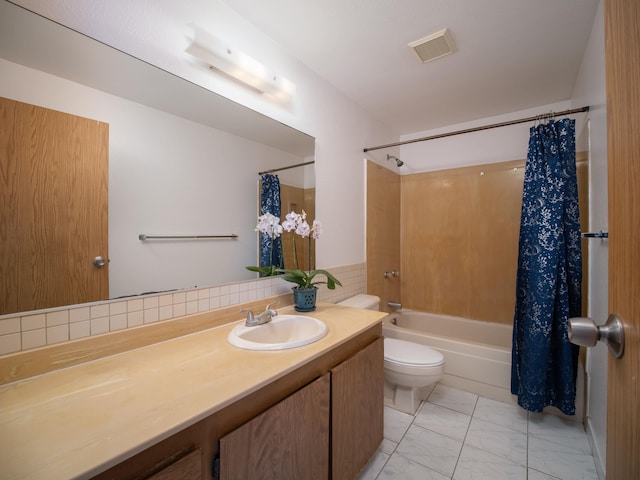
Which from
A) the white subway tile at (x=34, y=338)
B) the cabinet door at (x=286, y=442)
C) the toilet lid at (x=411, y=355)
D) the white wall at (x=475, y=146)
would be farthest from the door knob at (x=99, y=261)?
the white wall at (x=475, y=146)

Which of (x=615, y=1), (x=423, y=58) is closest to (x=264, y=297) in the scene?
(x=615, y=1)

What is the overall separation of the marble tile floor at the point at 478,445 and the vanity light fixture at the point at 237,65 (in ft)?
7.02

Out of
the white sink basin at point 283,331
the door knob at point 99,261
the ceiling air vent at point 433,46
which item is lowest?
the white sink basin at point 283,331

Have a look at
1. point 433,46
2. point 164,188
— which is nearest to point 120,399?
point 164,188

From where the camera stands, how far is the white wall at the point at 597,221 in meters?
1.39

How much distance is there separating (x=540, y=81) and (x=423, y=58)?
3.44ft

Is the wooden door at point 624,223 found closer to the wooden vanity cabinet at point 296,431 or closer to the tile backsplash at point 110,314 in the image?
the wooden vanity cabinet at point 296,431

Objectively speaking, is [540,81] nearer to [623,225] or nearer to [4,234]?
[623,225]

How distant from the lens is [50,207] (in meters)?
0.89

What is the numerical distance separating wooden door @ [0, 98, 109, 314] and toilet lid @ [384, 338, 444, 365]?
1670 millimetres

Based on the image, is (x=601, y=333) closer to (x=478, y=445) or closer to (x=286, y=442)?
(x=286, y=442)

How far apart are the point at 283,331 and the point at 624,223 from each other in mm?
1246

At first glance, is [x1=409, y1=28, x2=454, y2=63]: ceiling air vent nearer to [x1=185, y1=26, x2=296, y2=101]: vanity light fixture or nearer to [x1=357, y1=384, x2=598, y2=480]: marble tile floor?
[x1=185, y1=26, x2=296, y2=101]: vanity light fixture

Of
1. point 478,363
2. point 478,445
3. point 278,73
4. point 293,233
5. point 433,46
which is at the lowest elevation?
point 478,445
